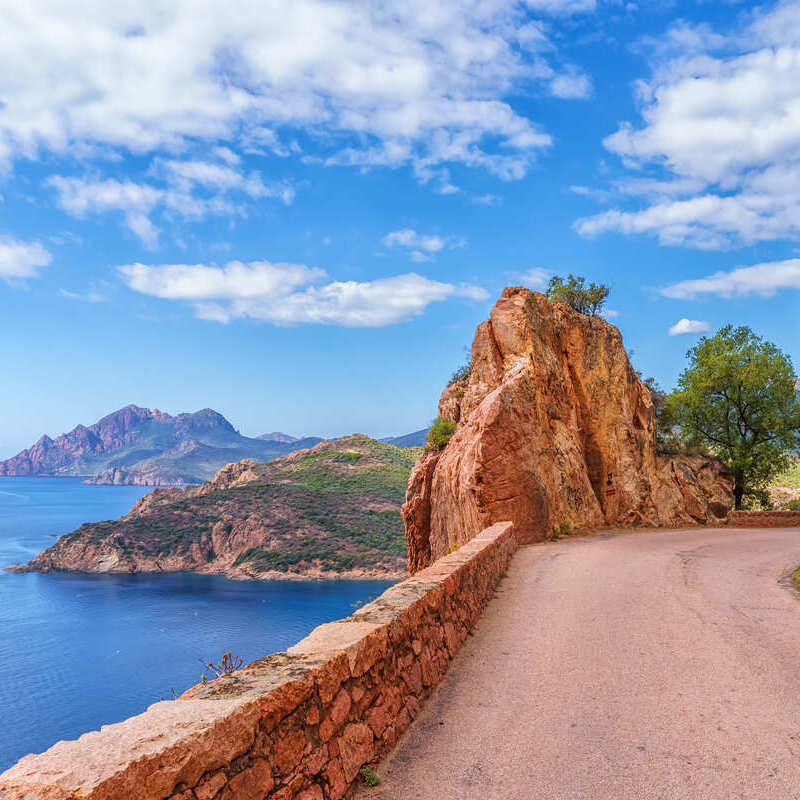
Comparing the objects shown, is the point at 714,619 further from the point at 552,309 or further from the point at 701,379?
the point at 701,379

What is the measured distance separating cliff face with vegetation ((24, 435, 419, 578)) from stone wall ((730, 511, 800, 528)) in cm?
6448

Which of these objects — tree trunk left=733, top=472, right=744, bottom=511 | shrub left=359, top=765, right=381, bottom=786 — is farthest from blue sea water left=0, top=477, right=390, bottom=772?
shrub left=359, top=765, right=381, bottom=786

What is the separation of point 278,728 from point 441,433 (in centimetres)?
2097

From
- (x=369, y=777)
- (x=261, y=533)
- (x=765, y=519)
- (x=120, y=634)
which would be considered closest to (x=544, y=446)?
(x=765, y=519)

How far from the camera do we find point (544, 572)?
11578 mm

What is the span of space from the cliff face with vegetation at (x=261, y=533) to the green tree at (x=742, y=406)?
60.1m

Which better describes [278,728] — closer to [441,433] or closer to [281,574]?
[441,433]

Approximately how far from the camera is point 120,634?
77750mm

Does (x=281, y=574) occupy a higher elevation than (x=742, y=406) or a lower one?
lower

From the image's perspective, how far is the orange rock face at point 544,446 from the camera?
16573 millimetres

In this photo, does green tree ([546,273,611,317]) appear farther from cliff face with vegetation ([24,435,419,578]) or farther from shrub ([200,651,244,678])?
cliff face with vegetation ([24,435,419,578])

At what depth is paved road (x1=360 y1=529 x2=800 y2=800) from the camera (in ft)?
12.8

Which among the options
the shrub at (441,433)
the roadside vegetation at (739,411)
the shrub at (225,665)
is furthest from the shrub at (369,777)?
the roadside vegetation at (739,411)

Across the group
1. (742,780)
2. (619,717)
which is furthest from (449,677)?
(742,780)
